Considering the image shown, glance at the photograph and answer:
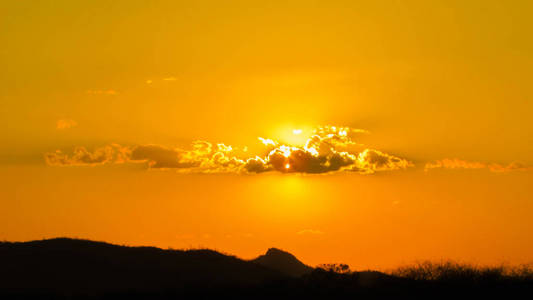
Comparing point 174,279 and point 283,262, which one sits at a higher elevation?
point 283,262

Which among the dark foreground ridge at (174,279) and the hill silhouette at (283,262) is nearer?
the dark foreground ridge at (174,279)

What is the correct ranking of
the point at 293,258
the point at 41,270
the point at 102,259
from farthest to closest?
the point at 293,258
the point at 102,259
the point at 41,270

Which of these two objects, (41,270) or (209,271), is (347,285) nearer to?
(209,271)

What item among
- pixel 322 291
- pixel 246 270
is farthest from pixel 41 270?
pixel 322 291

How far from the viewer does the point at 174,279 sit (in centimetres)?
4569

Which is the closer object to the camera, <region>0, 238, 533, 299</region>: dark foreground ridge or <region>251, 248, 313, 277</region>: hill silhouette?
<region>0, 238, 533, 299</region>: dark foreground ridge

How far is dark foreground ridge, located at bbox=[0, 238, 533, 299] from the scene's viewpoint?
42.0 metres

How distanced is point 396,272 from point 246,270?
10508 mm

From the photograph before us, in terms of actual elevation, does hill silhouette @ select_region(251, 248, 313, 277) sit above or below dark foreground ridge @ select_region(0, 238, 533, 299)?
above

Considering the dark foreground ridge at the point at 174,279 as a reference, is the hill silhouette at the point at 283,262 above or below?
above

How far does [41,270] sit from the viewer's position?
147ft

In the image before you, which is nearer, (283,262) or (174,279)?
(174,279)

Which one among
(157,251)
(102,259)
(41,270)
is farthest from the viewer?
(157,251)

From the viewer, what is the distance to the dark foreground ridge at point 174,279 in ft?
138
